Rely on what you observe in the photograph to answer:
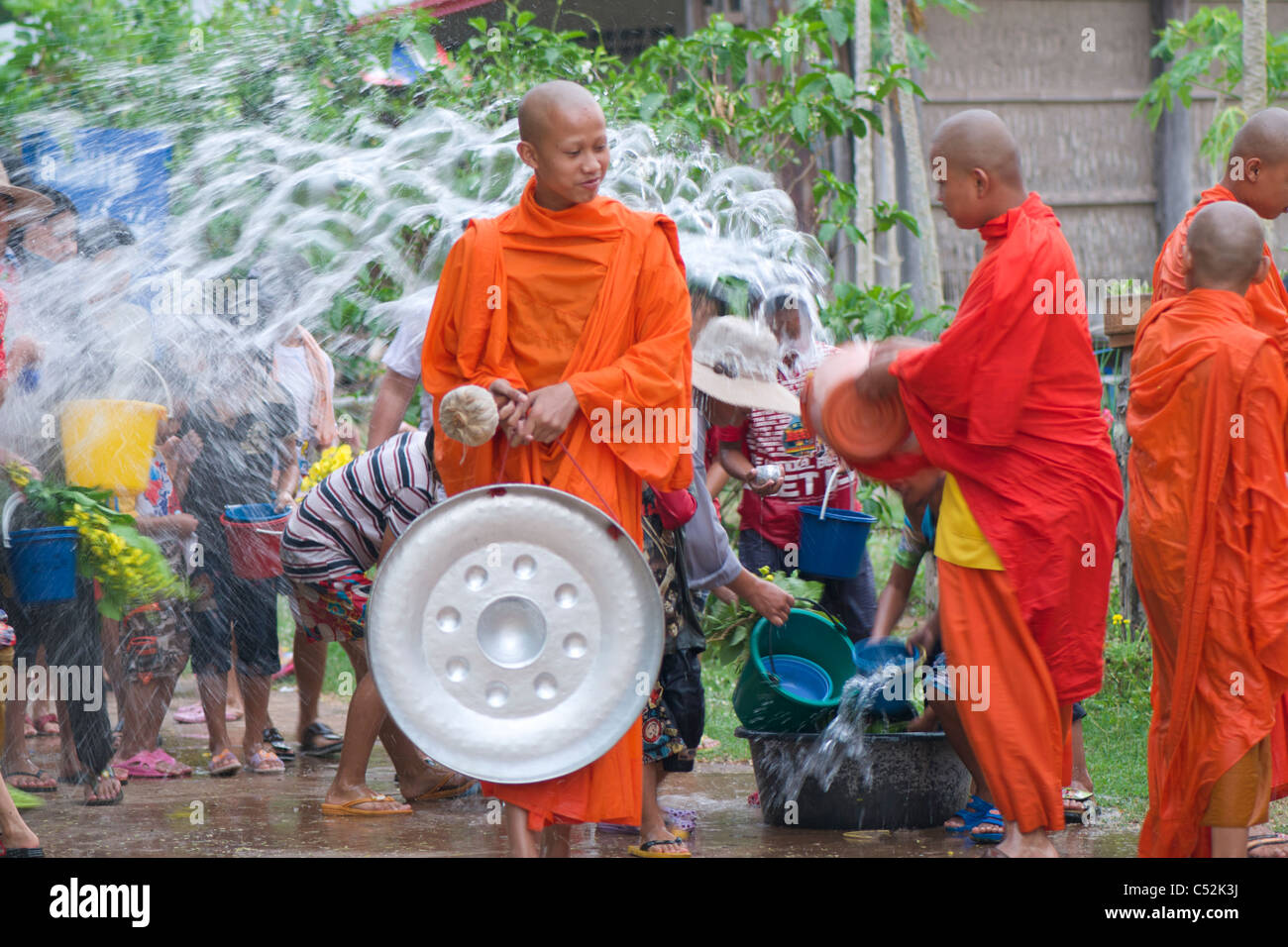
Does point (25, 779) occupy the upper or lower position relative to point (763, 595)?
lower

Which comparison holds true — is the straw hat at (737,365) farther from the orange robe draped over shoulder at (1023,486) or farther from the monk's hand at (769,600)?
the orange robe draped over shoulder at (1023,486)

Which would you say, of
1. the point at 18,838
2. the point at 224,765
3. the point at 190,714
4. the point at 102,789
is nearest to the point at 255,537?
the point at 224,765

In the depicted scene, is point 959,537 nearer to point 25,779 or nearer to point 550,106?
point 550,106

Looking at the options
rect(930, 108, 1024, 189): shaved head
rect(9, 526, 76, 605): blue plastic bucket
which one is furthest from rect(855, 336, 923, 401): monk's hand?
rect(9, 526, 76, 605): blue plastic bucket

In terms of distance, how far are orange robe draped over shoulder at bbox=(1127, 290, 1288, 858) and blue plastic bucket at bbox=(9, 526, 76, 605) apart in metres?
3.15

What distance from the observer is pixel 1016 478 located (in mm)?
3807

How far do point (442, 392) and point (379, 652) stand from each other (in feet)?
2.32

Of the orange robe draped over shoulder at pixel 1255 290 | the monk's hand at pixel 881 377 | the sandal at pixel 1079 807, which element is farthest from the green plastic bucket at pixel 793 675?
the orange robe draped over shoulder at pixel 1255 290

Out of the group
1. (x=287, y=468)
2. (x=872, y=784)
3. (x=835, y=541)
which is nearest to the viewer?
(x=872, y=784)

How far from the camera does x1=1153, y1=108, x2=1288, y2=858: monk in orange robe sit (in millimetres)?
4016

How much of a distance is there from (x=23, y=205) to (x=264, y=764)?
7.05 feet

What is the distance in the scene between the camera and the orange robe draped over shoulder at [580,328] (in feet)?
11.7

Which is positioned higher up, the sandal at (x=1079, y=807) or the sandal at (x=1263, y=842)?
the sandal at (x=1263, y=842)

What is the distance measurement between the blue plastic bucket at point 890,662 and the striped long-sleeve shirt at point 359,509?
1358 mm
